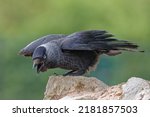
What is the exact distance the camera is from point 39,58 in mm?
6141

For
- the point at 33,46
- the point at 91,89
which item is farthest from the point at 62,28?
the point at 91,89

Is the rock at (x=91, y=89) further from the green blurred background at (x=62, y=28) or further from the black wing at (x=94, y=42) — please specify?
the green blurred background at (x=62, y=28)

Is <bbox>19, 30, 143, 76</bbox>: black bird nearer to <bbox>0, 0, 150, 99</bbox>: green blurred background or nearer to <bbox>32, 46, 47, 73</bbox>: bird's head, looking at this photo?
<bbox>32, 46, 47, 73</bbox>: bird's head

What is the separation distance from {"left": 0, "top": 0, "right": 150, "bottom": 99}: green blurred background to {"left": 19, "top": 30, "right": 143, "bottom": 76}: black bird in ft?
5.13

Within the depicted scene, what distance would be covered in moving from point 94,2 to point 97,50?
4.43m

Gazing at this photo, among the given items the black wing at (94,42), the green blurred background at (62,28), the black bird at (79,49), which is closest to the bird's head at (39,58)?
the black bird at (79,49)

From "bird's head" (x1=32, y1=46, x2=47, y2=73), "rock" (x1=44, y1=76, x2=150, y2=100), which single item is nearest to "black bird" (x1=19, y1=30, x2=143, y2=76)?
"bird's head" (x1=32, y1=46, x2=47, y2=73)

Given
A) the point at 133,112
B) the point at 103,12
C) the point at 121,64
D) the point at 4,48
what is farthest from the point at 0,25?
the point at 133,112

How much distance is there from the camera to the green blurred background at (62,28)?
28.3 feet

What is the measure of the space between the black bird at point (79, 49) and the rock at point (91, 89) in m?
0.63

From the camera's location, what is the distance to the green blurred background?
340 inches

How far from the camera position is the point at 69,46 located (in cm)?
630

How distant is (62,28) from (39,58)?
3673 millimetres

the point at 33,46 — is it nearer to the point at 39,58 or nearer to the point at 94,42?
the point at 39,58
